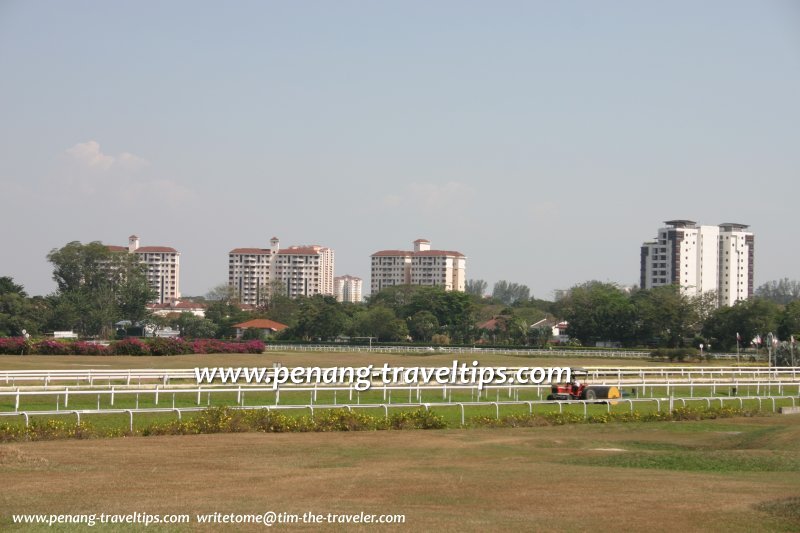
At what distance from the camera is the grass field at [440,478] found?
46.8ft

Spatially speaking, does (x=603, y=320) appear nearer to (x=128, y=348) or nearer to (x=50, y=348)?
(x=128, y=348)

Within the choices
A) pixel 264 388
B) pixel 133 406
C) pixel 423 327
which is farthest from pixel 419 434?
pixel 423 327

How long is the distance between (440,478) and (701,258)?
180m

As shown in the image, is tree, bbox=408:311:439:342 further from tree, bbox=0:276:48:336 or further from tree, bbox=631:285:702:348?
tree, bbox=0:276:48:336

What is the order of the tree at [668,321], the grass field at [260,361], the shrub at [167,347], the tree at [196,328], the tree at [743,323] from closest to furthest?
the grass field at [260,361]
the shrub at [167,347]
the tree at [743,323]
the tree at [668,321]
the tree at [196,328]

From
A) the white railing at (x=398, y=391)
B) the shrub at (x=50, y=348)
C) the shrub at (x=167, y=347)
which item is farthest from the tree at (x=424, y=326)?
the white railing at (x=398, y=391)

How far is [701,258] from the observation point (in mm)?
188875

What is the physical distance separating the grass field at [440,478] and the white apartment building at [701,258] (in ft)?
546

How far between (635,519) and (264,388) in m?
22.3

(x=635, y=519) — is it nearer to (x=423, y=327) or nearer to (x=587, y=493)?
(x=587, y=493)

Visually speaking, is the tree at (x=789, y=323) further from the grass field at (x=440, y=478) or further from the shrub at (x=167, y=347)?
the grass field at (x=440, y=478)

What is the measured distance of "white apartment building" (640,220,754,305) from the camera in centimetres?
18750

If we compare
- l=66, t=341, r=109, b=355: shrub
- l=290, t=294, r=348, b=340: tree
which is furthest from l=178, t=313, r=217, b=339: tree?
l=66, t=341, r=109, b=355: shrub

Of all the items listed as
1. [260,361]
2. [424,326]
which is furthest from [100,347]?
[424,326]
